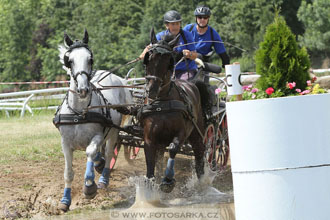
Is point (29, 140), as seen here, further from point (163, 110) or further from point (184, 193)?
point (163, 110)

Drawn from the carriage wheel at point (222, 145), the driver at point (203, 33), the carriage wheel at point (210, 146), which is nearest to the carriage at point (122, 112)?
the carriage wheel at point (210, 146)

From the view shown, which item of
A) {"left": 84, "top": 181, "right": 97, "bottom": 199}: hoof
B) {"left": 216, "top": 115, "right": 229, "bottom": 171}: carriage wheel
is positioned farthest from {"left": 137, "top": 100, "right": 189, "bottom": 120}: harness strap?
{"left": 216, "top": 115, "right": 229, "bottom": 171}: carriage wheel

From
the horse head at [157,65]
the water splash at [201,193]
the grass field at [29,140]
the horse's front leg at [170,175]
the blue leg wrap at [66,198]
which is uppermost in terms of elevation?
the horse head at [157,65]

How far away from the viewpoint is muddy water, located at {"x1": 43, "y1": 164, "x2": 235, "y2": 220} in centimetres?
686

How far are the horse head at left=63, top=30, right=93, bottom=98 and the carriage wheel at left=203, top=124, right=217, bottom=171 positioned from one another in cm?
242

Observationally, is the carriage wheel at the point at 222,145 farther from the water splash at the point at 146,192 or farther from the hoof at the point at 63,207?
the hoof at the point at 63,207

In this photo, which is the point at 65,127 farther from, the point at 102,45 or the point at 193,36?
the point at 102,45

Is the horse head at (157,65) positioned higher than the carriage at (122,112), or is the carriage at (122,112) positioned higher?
the horse head at (157,65)

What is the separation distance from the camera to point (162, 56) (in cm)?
725

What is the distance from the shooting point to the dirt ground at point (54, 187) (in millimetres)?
7645

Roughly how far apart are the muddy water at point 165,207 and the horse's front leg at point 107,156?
0.52m

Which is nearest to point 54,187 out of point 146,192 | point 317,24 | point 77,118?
point 77,118

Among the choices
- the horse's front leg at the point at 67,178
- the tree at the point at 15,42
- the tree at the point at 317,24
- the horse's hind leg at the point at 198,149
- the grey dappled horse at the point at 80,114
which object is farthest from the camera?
the tree at the point at 15,42

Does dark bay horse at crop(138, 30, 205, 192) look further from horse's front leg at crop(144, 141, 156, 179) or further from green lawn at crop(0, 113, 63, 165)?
green lawn at crop(0, 113, 63, 165)
